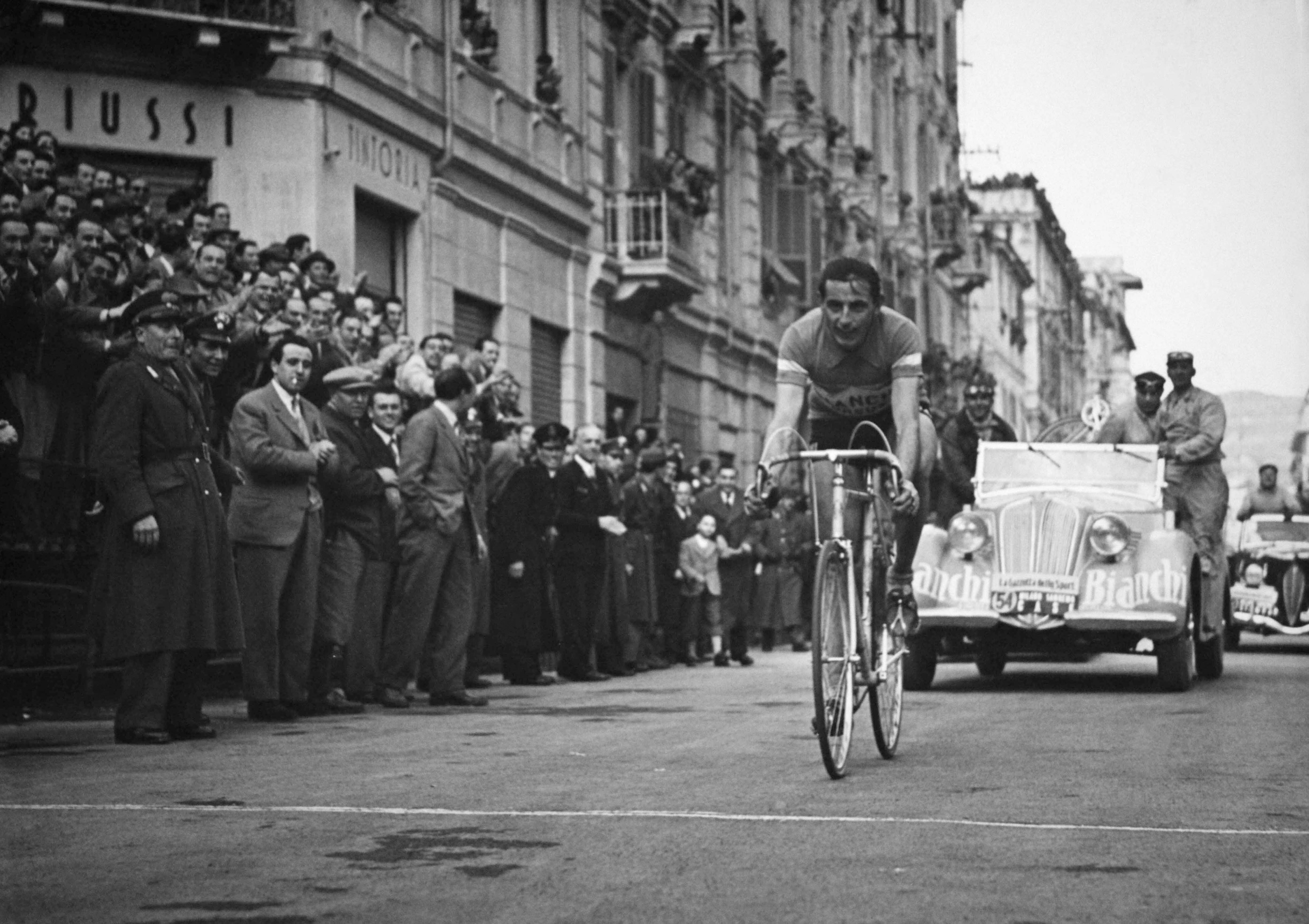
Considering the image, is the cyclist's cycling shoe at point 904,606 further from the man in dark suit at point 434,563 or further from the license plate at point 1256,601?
the license plate at point 1256,601

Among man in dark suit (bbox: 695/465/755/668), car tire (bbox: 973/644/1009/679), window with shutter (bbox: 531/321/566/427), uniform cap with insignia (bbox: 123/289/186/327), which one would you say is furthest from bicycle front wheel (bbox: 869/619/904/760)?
window with shutter (bbox: 531/321/566/427)

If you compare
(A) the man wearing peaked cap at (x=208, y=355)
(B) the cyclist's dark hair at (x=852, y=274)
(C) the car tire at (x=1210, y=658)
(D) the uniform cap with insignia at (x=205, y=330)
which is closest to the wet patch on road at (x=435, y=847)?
(B) the cyclist's dark hair at (x=852, y=274)

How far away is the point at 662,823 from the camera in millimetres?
7227

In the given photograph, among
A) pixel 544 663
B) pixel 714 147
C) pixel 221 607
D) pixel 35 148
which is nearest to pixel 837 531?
pixel 221 607

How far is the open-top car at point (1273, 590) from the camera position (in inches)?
926

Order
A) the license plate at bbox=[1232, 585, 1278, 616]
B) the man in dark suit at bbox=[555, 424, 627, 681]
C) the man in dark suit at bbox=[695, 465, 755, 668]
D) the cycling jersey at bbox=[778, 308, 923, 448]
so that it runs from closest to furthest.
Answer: the cycling jersey at bbox=[778, 308, 923, 448], the man in dark suit at bbox=[555, 424, 627, 681], the license plate at bbox=[1232, 585, 1278, 616], the man in dark suit at bbox=[695, 465, 755, 668]

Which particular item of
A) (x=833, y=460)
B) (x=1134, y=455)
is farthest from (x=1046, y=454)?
(x=833, y=460)

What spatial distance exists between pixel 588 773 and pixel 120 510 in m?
3.16

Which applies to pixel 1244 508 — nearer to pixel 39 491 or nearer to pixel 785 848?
pixel 39 491

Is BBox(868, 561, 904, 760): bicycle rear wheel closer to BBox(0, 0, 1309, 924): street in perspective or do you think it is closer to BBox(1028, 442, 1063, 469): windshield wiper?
BBox(0, 0, 1309, 924): street in perspective

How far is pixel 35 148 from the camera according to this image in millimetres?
15516

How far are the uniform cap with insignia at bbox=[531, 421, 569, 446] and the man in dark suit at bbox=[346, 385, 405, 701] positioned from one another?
342 centimetres

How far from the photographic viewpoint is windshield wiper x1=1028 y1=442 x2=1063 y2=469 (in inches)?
648

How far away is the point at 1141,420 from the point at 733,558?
9013 millimetres
